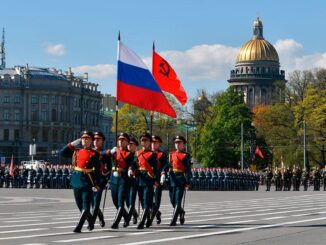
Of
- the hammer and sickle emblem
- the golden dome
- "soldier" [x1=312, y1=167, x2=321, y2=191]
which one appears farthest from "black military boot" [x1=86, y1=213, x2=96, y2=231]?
the golden dome

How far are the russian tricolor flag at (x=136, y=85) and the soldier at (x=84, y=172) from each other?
360 cm

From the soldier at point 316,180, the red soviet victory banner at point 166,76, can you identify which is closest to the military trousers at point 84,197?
the red soviet victory banner at point 166,76

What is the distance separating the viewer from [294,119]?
97.6 m

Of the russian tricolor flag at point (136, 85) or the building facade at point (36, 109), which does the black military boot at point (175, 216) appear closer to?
the russian tricolor flag at point (136, 85)

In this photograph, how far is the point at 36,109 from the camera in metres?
161

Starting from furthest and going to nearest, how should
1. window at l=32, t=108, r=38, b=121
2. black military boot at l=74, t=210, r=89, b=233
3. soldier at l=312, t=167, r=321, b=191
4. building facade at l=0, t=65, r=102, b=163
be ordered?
window at l=32, t=108, r=38, b=121
building facade at l=0, t=65, r=102, b=163
soldier at l=312, t=167, r=321, b=191
black military boot at l=74, t=210, r=89, b=233

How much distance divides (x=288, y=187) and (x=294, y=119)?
39057 mm

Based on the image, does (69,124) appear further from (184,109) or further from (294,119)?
(294,119)

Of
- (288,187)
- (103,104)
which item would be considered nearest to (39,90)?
(103,104)

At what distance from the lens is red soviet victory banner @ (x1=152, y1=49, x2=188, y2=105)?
24609mm

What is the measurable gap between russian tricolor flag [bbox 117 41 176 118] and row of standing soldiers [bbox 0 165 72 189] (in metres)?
29.7

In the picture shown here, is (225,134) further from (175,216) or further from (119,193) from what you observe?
(119,193)

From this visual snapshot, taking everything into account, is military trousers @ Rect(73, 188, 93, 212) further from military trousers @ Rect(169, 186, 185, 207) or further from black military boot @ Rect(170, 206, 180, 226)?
military trousers @ Rect(169, 186, 185, 207)

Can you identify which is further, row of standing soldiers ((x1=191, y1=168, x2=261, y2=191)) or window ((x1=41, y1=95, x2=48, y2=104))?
window ((x1=41, y1=95, x2=48, y2=104))
